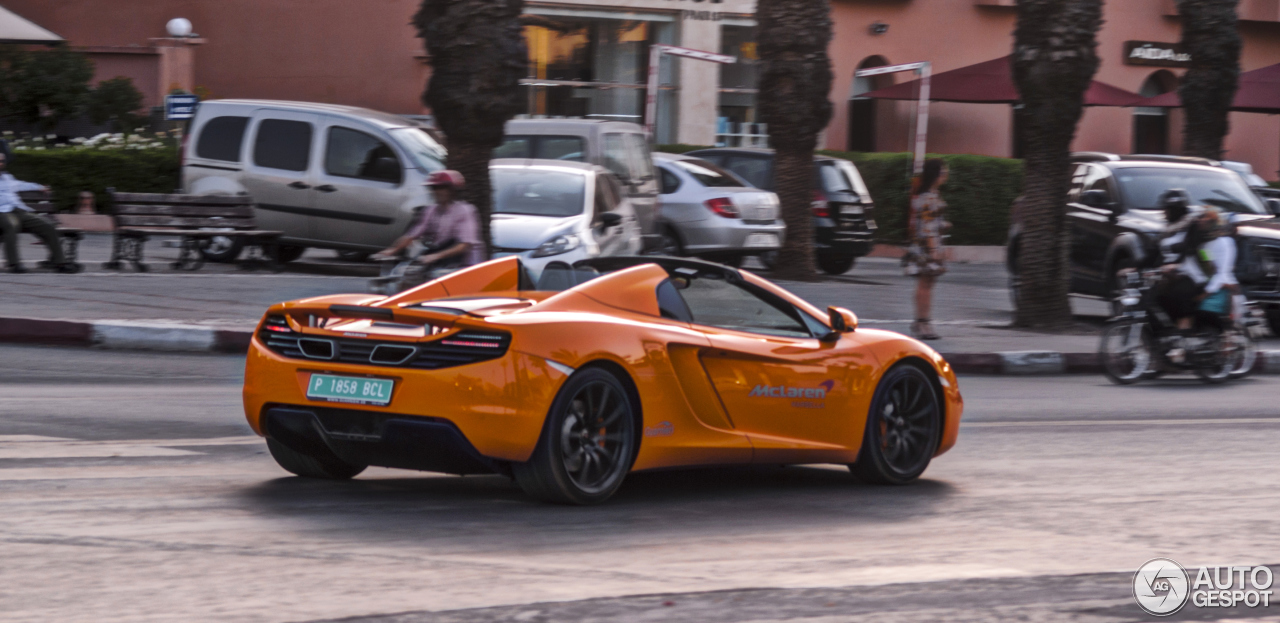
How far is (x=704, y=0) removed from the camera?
119 ft

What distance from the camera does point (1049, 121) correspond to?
18.1 m

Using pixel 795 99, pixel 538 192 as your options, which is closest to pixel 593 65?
pixel 795 99

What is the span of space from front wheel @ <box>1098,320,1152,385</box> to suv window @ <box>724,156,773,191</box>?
35.0 ft

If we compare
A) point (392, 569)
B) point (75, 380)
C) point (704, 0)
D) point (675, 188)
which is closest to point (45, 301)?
point (75, 380)

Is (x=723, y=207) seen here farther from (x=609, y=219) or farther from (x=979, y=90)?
(x=979, y=90)

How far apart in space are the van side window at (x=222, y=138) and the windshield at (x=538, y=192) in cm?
441

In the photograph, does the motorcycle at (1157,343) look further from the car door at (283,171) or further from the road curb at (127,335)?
the car door at (283,171)

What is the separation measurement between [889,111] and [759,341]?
31.3m

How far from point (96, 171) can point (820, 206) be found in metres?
10.8

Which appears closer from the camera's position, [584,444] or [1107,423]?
[584,444]

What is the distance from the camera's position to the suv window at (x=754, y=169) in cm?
2508

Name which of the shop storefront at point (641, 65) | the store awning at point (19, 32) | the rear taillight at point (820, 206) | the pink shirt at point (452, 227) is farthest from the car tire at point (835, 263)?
the pink shirt at point (452, 227)

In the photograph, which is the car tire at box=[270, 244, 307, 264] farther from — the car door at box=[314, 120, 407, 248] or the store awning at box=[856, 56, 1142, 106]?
the store awning at box=[856, 56, 1142, 106]

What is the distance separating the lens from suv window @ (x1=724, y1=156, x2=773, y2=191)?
82.3ft
